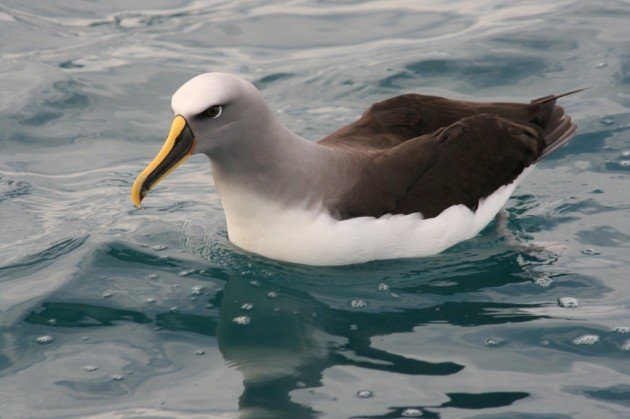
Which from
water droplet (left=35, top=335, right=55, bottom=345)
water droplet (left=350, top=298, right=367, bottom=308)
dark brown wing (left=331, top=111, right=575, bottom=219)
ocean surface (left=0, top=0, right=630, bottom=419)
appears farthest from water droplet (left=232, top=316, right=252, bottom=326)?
water droplet (left=35, top=335, right=55, bottom=345)

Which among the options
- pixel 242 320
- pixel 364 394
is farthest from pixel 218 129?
pixel 364 394

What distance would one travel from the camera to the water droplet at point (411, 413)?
21.3 feet

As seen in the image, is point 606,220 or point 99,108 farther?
point 99,108

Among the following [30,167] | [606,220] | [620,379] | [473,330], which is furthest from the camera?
[30,167]

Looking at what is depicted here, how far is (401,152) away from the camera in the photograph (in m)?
8.32

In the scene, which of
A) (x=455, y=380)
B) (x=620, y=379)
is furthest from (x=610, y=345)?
(x=455, y=380)

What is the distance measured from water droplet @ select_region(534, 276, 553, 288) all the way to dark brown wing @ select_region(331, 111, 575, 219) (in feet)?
2.72

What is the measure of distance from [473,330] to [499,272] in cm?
101

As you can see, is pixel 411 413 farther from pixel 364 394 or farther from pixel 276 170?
pixel 276 170

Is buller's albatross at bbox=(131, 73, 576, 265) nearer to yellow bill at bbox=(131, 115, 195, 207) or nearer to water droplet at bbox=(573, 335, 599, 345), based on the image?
yellow bill at bbox=(131, 115, 195, 207)

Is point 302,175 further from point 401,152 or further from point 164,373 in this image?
point 164,373

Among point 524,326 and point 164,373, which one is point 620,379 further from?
point 164,373

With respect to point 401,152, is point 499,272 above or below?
below

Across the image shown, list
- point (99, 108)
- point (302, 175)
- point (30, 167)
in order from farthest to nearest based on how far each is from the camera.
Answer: point (99, 108)
point (30, 167)
point (302, 175)
